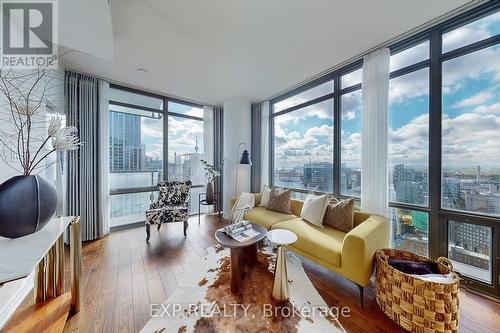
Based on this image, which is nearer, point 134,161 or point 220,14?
point 220,14

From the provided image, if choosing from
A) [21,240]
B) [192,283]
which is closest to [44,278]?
[21,240]

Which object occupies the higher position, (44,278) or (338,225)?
→ (338,225)

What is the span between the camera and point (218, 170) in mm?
4590

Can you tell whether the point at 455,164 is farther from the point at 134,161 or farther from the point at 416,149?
the point at 134,161

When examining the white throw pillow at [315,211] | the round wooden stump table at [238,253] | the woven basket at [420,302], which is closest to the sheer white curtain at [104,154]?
the round wooden stump table at [238,253]

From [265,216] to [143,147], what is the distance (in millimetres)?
2876

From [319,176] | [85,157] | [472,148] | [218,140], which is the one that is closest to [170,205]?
[85,157]

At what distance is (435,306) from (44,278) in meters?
3.10

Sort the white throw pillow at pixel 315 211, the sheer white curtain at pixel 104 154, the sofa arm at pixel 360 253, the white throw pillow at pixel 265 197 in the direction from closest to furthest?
the sofa arm at pixel 360 253
the white throw pillow at pixel 315 211
the sheer white curtain at pixel 104 154
the white throw pillow at pixel 265 197

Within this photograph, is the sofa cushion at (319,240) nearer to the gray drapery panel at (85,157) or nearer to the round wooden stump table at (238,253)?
the round wooden stump table at (238,253)

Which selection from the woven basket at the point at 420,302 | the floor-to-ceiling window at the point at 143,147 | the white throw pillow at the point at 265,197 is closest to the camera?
the woven basket at the point at 420,302

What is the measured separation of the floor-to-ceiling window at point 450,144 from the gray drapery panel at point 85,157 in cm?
422

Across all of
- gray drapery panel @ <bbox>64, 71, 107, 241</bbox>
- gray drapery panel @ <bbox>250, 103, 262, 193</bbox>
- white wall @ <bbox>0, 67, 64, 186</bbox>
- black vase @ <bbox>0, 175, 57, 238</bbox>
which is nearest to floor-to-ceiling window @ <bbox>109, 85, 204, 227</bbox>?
gray drapery panel @ <bbox>64, 71, 107, 241</bbox>

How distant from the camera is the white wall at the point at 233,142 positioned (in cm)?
412
